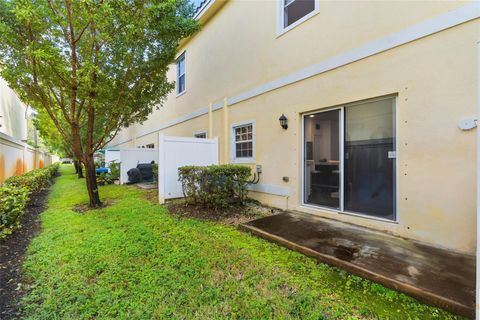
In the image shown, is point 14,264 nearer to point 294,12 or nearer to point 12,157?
point 294,12

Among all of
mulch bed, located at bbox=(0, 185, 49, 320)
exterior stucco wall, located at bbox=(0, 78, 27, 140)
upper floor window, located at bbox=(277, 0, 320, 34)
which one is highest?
upper floor window, located at bbox=(277, 0, 320, 34)

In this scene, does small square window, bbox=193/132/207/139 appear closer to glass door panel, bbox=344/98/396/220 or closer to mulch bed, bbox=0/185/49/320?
mulch bed, bbox=0/185/49/320

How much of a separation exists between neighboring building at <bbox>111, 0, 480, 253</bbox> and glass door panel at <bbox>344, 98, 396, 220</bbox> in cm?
2

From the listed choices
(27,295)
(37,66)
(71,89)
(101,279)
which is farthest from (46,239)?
(37,66)

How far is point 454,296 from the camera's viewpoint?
7.00 ft

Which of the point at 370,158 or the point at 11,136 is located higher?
the point at 11,136

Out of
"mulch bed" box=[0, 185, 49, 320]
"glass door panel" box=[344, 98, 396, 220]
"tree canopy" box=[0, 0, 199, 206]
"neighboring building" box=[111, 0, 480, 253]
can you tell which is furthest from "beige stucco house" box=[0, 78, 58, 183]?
"glass door panel" box=[344, 98, 396, 220]

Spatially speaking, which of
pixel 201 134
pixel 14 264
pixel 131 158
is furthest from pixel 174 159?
pixel 131 158

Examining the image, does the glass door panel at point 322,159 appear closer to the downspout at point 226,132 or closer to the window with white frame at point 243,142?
the window with white frame at point 243,142

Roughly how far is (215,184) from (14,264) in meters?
3.67

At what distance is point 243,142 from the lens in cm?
722

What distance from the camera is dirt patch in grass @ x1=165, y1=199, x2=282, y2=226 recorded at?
16.8ft

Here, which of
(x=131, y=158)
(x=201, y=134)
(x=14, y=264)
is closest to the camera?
(x=14, y=264)

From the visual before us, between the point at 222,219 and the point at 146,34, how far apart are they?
5.34m
